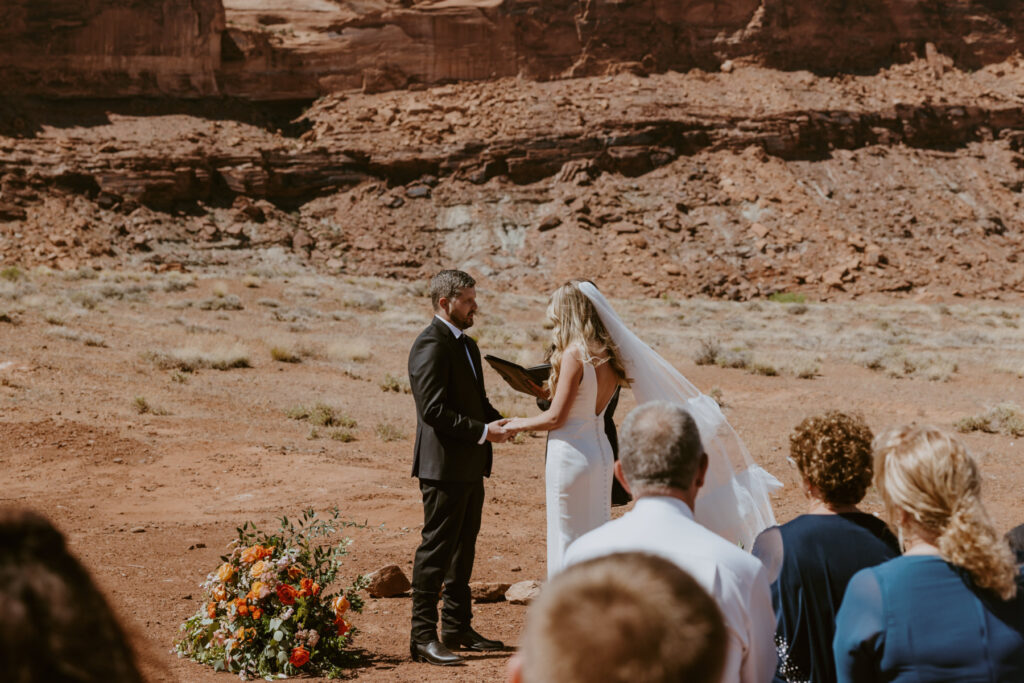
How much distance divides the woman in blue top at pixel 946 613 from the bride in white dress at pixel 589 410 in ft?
6.56

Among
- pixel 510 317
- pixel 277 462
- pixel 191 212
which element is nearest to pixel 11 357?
pixel 277 462

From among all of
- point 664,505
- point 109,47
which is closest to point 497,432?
point 664,505

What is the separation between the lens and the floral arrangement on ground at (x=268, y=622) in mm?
4871

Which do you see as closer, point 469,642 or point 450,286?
point 450,286

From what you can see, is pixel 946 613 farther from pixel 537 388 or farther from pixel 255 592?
pixel 255 592

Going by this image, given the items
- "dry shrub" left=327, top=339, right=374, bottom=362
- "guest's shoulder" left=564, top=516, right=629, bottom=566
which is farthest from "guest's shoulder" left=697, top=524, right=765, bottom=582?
"dry shrub" left=327, top=339, right=374, bottom=362

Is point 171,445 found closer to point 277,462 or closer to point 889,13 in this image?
point 277,462

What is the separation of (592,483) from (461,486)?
87cm

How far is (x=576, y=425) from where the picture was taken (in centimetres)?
460

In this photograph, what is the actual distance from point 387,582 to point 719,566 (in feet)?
15.2

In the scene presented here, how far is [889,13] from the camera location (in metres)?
52.8

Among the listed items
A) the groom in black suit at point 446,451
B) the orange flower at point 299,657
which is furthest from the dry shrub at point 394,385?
the orange flower at point 299,657

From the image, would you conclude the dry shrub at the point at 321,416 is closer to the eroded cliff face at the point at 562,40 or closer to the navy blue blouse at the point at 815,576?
the navy blue blouse at the point at 815,576

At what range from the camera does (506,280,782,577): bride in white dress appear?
176 inches
